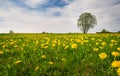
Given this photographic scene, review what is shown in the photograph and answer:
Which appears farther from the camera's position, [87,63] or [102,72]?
[87,63]

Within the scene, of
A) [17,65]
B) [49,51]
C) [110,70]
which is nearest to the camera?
[110,70]

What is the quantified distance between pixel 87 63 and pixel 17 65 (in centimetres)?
168

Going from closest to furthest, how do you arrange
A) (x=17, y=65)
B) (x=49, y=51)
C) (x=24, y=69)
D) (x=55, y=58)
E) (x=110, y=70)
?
(x=110, y=70), (x=24, y=69), (x=17, y=65), (x=55, y=58), (x=49, y=51)

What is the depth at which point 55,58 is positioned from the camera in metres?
4.80

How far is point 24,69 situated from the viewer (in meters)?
3.99

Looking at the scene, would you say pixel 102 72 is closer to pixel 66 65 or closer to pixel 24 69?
pixel 66 65

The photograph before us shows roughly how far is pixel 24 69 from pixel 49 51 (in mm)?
1820

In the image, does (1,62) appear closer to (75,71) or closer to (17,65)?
(17,65)

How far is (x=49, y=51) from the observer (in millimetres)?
5734

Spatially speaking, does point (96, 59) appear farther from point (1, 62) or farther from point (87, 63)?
point (1, 62)

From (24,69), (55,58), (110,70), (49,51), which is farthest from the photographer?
(49,51)

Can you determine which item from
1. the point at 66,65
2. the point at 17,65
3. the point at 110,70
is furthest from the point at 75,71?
the point at 17,65

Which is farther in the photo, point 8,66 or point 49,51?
point 49,51

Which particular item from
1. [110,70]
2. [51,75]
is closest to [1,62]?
[51,75]
